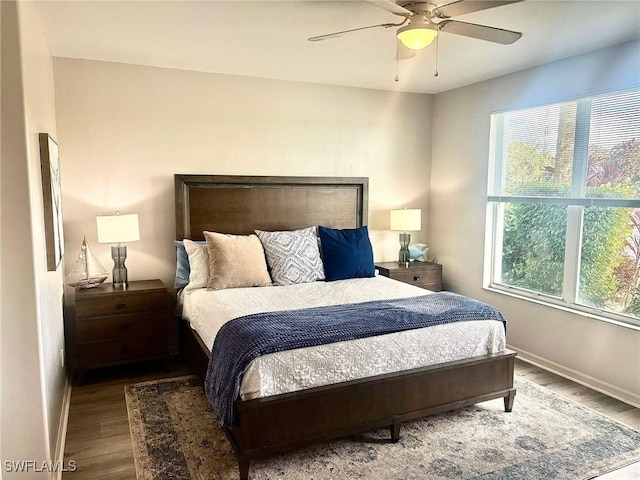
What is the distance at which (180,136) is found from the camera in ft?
13.6

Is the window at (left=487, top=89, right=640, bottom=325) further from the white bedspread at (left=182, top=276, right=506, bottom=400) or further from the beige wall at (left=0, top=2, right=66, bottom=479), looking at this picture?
the beige wall at (left=0, top=2, right=66, bottom=479)

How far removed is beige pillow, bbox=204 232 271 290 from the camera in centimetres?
371

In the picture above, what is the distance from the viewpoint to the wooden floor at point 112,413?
2564 mm

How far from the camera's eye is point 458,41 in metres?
3.31

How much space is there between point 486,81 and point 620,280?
2142 mm

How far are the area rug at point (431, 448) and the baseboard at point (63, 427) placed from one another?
37 centimetres

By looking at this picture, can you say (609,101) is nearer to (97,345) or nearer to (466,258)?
(466,258)

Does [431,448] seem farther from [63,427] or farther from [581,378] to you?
[63,427]

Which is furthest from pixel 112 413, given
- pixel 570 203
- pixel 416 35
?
pixel 570 203

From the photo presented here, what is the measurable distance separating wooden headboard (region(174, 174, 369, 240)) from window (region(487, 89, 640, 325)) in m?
1.38

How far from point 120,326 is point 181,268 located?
66 centimetres

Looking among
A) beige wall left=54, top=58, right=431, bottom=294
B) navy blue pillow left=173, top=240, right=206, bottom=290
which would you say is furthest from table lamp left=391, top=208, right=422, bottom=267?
navy blue pillow left=173, top=240, right=206, bottom=290

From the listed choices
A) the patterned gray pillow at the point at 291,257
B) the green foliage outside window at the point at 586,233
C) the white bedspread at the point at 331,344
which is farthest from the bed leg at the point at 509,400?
the patterned gray pillow at the point at 291,257

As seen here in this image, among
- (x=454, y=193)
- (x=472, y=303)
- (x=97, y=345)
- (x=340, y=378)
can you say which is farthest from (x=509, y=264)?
(x=97, y=345)
